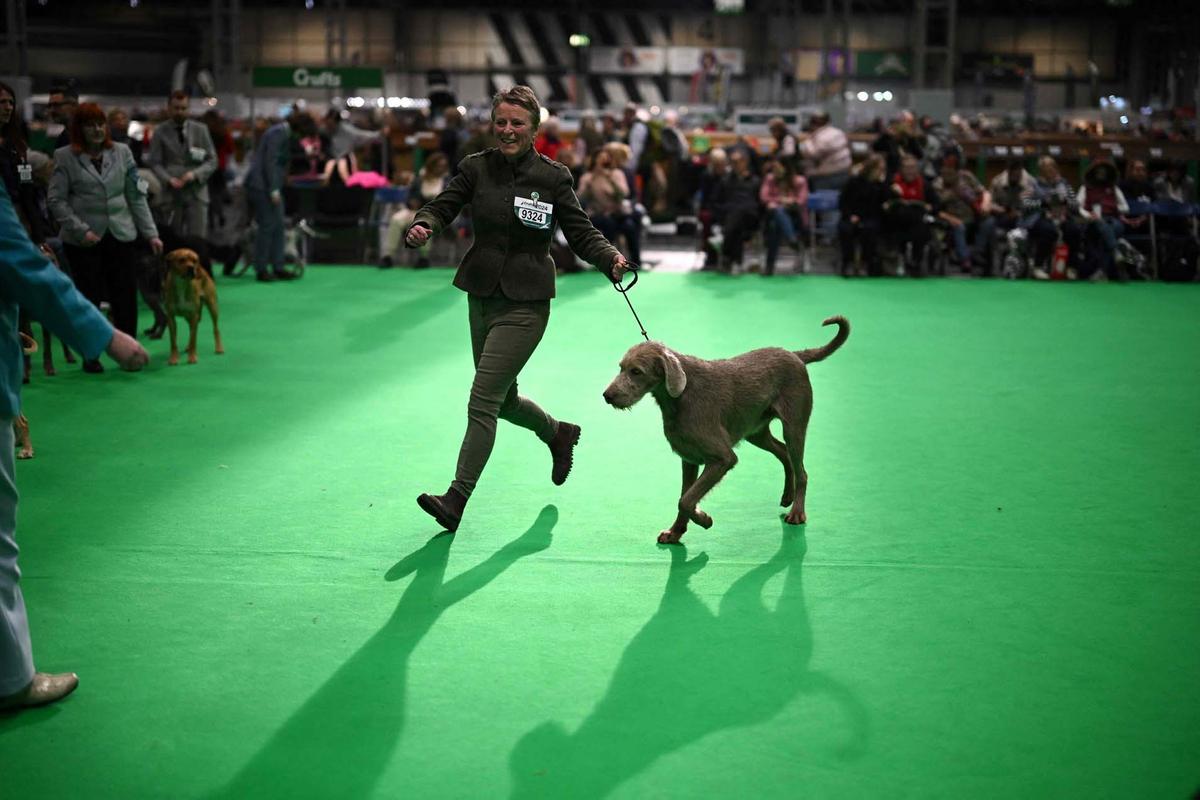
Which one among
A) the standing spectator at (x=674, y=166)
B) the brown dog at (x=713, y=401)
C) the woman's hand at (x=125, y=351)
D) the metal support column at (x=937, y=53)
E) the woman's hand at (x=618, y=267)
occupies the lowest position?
the brown dog at (x=713, y=401)

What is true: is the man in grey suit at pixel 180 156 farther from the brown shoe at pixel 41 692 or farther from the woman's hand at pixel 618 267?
the brown shoe at pixel 41 692

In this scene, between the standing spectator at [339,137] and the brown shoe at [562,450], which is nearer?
the brown shoe at [562,450]

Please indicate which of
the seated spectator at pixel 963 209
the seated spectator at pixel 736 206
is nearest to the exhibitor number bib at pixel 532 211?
the seated spectator at pixel 736 206

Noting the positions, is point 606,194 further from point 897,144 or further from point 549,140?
point 897,144

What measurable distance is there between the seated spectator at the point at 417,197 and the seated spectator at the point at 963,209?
6137 millimetres

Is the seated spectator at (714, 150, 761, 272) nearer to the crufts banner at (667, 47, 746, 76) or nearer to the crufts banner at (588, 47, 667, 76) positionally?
the crufts banner at (667, 47, 746, 76)

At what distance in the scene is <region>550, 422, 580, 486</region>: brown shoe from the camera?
18.6 ft

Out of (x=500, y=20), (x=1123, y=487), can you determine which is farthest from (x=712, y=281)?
(x=500, y=20)

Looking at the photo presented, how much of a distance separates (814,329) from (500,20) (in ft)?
131

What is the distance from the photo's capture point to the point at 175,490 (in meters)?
5.71

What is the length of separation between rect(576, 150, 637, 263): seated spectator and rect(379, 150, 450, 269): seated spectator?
1855mm

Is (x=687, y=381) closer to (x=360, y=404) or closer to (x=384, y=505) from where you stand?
(x=384, y=505)

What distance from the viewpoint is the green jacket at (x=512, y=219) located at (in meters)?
4.92

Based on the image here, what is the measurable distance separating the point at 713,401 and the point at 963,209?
37.3 feet
